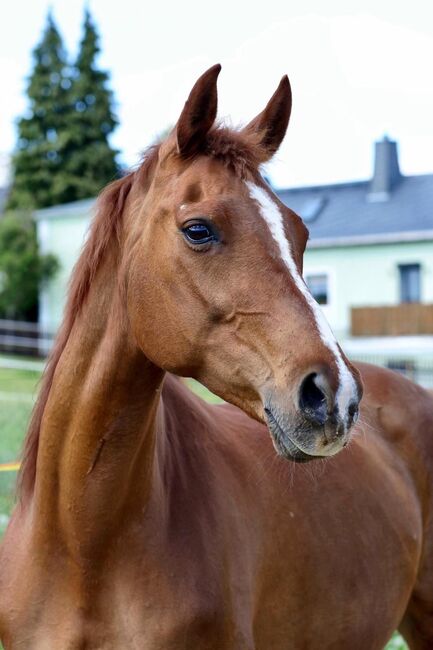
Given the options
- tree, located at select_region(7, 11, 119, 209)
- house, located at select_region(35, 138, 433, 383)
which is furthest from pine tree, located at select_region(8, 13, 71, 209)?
house, located at select_region(35, 138, 433, 383)

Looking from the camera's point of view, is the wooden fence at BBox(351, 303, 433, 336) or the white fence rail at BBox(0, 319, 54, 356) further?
the white fence rail at BBox(0, 319, 54, 356)

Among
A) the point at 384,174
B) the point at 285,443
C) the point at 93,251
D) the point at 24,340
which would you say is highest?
the point at 384,174

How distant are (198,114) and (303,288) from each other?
1.88 feet

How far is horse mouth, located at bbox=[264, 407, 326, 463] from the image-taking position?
2154mm

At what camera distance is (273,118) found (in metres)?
2.71

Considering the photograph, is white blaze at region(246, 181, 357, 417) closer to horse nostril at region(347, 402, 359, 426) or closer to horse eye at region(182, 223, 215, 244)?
horse nostril at region(347, 402, 359, 426)

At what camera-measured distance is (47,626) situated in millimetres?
2561

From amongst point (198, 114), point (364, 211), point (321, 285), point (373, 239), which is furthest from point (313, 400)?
point (364, 211)

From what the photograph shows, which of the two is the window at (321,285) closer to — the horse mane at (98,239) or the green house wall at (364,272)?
the green house wall at (364,272)

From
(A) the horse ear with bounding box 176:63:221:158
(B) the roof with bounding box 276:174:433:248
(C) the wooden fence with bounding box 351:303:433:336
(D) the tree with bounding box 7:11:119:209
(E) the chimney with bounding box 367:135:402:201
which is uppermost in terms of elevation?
(D) the tree with bounding box 7:11:119:209

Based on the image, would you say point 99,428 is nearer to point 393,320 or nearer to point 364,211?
point 393,320

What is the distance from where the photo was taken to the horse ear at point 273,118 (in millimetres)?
2674

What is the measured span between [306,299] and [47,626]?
1208 mm

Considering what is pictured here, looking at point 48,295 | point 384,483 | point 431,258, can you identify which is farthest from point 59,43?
point 384,483
